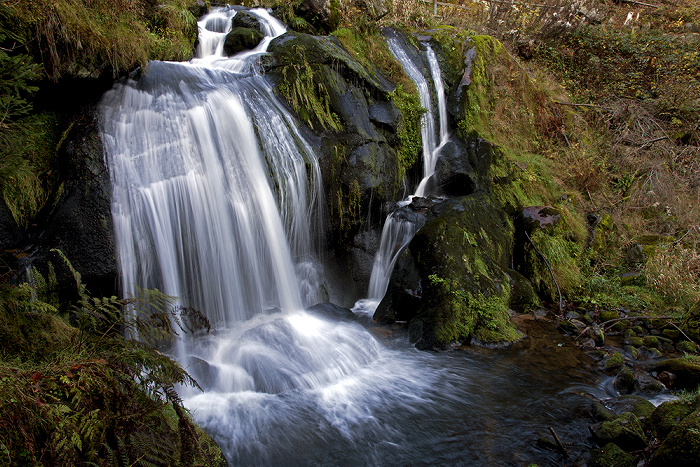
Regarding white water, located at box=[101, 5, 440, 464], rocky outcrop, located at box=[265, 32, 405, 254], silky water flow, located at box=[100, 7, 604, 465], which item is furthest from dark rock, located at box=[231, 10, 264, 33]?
white water, located at box=[101, 5, 440, 464]

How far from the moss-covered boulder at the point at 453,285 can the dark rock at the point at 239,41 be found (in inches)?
214

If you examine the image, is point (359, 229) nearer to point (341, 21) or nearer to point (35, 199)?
point (35, 199)

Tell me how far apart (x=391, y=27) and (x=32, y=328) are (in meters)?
10.5

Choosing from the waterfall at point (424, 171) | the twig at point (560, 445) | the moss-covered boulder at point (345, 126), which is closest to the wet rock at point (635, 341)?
the twig at point (560, 445)

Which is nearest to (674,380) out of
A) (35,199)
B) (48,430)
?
(48,430)

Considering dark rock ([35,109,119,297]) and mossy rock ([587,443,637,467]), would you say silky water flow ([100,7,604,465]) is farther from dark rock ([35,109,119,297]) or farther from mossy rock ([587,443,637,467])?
mossy rock ([587,443,637,467])

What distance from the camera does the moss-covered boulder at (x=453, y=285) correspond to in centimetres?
609

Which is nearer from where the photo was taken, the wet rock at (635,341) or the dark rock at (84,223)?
the dark rock at (84,223)

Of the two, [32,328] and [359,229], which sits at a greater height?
[359,229]

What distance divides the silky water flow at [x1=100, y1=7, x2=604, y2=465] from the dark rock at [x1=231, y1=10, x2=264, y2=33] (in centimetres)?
254

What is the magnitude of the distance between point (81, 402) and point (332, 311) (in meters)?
4.38

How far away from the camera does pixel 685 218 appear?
9680mm

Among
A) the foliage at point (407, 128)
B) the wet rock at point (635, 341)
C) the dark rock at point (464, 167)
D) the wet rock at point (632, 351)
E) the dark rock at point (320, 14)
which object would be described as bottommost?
the wet rock at point (632, 351)

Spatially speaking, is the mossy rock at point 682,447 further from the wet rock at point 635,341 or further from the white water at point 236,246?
the wet rock at point 635,341
